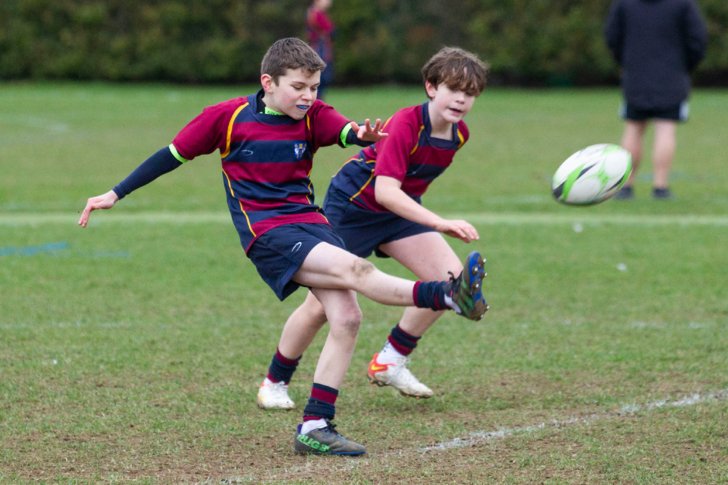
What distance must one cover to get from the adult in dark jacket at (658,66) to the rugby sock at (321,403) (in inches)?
289

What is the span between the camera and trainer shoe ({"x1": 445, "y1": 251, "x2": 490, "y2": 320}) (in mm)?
4246

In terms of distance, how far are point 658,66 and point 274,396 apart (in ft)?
24.9

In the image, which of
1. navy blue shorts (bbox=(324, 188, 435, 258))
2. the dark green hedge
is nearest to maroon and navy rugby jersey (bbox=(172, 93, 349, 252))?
navy blue shorts (bbox=(324, 188, 435, 258))

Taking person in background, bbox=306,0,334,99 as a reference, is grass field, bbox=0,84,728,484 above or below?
below

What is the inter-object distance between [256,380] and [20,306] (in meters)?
2.16

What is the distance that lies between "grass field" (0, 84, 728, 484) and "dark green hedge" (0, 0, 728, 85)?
13.4m

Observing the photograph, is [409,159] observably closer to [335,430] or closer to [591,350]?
[335,430]

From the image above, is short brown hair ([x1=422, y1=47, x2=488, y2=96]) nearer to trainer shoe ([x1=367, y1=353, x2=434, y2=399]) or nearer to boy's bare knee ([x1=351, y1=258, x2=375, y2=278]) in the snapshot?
boy's bare knee ([x1=351, y1=258, x2=375, y2=278])

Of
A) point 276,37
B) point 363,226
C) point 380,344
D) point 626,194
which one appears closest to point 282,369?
point 363,226

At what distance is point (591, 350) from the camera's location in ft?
20.2

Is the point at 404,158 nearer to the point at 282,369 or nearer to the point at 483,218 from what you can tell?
the point at 282,369

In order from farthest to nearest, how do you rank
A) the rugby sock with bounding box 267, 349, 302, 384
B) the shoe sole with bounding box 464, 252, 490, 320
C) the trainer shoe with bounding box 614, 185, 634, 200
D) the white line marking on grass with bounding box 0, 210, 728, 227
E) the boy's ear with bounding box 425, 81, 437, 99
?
the trainer shoe with bounding box 614, 185, 634, 200 → the white line marking on grass with bounding box 0, 210, 728, 227 → the rugby sock with bounding box 267, 349, 302, 384 → the boy's ear with bounding box 425, 81, 437, 99 → the shoe sole with bounding box 464, 252, 490, 320

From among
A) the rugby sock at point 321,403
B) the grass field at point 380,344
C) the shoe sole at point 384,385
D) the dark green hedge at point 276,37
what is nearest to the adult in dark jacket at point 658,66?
the grass field at point 380,344

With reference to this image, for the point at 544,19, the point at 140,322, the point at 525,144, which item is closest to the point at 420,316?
the point at 140,322
